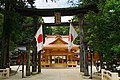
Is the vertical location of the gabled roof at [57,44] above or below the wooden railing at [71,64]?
above

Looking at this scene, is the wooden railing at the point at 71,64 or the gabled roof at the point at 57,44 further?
the wooden railing at the point at 71,64

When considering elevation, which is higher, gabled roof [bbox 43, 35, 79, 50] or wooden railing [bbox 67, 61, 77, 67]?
gabled roof [bbox 43, 35, 79, 50]

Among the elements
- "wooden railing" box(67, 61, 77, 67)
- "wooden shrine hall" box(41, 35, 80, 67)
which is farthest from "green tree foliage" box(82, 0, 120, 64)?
"wooden railing" box(67, 61, 77, 67)

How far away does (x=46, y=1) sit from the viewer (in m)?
19.1

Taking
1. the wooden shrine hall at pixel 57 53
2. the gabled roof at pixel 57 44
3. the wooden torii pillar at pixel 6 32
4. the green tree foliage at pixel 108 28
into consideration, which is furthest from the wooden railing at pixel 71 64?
the green tree foliage at pixel 108 28

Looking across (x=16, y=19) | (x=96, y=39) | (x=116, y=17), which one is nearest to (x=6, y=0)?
(x=16, y=19)

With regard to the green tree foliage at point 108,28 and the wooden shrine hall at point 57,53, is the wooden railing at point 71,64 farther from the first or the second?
the green tree foliage at point 108,28

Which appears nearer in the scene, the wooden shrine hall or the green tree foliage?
the green tree foliage

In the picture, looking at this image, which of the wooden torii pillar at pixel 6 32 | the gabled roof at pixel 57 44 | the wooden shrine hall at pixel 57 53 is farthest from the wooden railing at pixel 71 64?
the wooden torii pillar at pixel 6 32

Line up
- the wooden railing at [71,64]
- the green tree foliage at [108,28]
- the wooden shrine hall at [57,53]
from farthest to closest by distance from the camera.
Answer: the wooden railing at [71,64], the wooden shrine hall at [57,53], the green tree foliage at [108,28]

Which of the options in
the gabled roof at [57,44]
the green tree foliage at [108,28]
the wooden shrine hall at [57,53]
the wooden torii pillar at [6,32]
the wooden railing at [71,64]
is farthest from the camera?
the wooden railing at [71,64]

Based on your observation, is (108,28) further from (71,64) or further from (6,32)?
(71,64)

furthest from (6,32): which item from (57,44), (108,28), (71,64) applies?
(71,64)

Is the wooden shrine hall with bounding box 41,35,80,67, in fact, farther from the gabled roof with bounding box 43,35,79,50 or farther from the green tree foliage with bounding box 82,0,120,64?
the green tree foliage with bounding box 82,0,120,64
